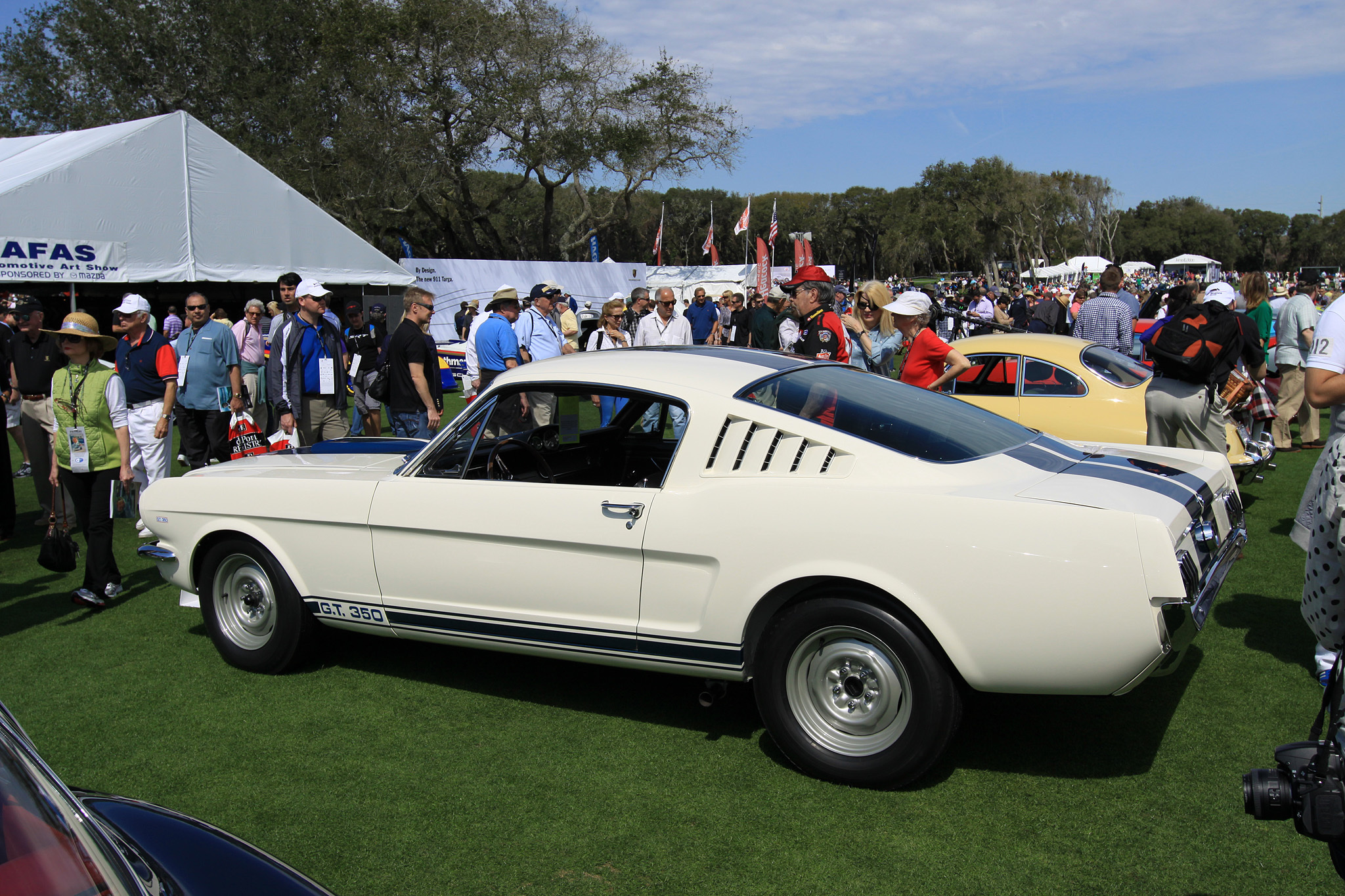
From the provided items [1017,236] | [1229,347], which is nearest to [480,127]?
[1229,347]

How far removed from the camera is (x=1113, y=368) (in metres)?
8.19

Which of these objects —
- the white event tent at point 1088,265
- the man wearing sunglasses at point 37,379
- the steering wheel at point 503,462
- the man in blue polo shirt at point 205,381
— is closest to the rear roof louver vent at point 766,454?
the steering wheel at point 503,462

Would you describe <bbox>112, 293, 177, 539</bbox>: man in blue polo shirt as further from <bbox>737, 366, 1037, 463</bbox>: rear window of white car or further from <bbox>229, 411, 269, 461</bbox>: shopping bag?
<bbox>737, 366, 1037, 463</bbox>: rear window of white car

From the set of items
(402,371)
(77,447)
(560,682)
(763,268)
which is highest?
(763,268)

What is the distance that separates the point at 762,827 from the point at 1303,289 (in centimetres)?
1050

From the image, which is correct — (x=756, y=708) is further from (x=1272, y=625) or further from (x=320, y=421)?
(x=320, y=421)

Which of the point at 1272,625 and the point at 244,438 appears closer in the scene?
the point at 1272,625

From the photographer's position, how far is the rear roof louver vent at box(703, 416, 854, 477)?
3.51 m

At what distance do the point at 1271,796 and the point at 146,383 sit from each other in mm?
7858

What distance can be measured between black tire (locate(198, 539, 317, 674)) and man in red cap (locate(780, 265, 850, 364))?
4239 mm

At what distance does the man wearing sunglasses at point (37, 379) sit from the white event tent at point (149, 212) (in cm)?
802

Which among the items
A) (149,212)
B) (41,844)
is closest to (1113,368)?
(41,844)

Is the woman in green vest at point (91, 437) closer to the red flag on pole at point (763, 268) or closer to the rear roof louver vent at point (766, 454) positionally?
the rear roof louver vent at point (766, 454)

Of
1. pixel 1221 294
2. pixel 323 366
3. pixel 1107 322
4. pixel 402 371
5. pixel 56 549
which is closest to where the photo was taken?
pixel 56 549
